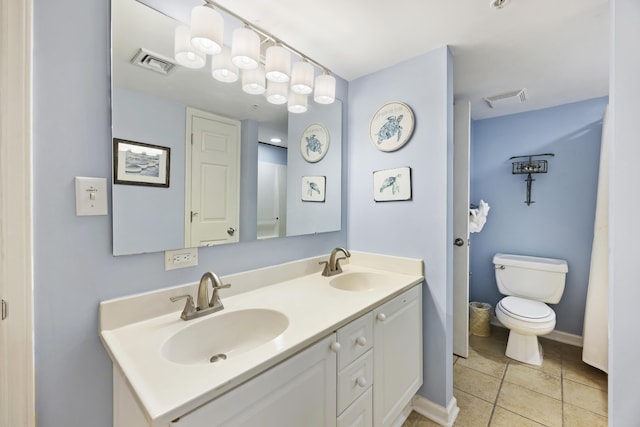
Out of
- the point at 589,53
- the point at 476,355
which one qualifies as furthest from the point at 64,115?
the point at 476,355

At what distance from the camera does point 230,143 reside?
1.30 m

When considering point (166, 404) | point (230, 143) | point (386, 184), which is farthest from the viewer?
point (386, 184)

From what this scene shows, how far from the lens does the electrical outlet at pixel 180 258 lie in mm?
1105

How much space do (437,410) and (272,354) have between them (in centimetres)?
143

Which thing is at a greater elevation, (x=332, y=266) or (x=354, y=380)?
(x=332, y=266)

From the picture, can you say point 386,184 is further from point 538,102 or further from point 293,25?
point 538,102

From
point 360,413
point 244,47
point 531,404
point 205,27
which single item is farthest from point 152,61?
point 531,404

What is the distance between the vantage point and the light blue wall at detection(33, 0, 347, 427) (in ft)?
2.77

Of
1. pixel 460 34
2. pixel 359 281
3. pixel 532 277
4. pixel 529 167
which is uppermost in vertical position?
pixel 460 34

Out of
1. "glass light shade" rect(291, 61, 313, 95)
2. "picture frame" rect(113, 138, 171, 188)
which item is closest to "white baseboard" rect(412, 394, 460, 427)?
"picture frame" rect(113, 138, 171, 188)

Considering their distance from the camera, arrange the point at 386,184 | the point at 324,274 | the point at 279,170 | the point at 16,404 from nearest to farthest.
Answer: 1. the point at 16,404
2. the point at 279,170
3. the point at 324,274
4. the point at 386,184

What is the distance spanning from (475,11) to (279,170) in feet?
4.15

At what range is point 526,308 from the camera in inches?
87.0

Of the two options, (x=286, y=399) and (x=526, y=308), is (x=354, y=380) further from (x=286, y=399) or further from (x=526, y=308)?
(x=526, y=308)
